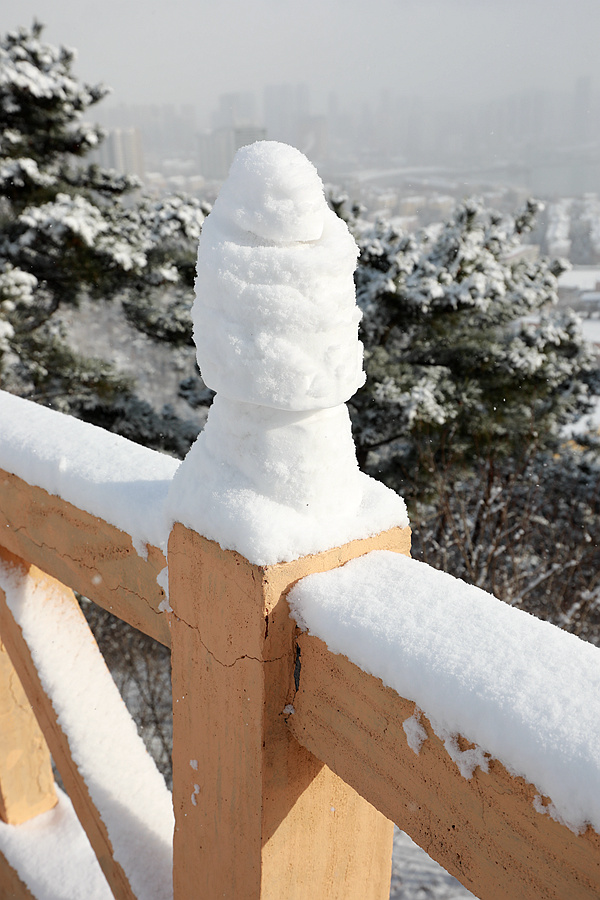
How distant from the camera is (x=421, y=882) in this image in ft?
9.14

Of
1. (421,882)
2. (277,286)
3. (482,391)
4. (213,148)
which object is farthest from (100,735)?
(213,148)

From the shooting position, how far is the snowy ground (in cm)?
264

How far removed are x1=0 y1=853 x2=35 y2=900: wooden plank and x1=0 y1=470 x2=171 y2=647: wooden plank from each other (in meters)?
0.62

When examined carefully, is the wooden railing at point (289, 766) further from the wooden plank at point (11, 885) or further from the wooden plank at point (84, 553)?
the wooden plank at point (11, 885)

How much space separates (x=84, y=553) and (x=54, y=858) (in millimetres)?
683

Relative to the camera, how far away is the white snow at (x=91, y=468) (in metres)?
0.87

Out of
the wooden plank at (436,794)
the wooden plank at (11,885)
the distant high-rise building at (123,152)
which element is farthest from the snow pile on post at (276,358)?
the distant high-rise building at (123,152)

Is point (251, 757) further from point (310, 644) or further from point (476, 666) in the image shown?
point (476, 666)

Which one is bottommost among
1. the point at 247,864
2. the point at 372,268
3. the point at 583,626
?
the point at 583,626

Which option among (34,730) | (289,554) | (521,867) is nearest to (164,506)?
(289,554)

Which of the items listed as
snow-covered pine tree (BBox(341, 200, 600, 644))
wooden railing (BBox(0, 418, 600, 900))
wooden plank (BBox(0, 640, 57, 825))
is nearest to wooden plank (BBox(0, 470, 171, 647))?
wooden railing (BBox(0, 418, 600, 900))

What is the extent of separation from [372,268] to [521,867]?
25.5 feet

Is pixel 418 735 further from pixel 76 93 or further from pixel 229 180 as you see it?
pixel 76 93

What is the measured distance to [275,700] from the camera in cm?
69
